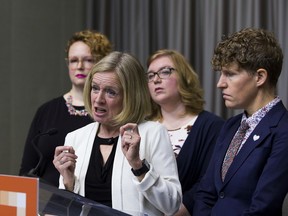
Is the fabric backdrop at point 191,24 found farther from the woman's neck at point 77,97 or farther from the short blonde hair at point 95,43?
the woman's neck at point 77,97

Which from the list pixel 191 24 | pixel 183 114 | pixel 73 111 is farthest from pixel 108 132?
pixel 191 24

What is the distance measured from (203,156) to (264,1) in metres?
1.26

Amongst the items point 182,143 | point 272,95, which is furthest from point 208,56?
point 272,95

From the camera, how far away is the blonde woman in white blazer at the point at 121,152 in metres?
2.16

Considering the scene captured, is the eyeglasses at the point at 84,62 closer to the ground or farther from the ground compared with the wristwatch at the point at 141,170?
farther from the ground

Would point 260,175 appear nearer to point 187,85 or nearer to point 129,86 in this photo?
point 129,86

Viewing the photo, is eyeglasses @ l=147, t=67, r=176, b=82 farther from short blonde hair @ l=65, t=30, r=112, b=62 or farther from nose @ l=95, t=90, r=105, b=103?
nose @ l=95, t=90, r=105, b=103

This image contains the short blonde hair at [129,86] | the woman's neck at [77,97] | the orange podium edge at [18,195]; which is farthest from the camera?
the woman's neck at [77,97]

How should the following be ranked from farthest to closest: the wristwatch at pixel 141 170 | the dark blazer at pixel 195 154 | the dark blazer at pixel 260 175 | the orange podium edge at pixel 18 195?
the dark blazer at pixel 195 154
the wristwatch at pixel 141 170
the dark blazer at pixel 260 175
the orange podium edge at pixel 18 195

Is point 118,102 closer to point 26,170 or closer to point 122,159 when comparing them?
point 122,159

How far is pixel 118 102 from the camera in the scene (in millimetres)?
2383

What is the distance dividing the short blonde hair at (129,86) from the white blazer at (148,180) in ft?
0.21

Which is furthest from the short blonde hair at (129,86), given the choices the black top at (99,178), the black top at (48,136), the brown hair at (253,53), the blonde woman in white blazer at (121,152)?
the black top at (48,136)

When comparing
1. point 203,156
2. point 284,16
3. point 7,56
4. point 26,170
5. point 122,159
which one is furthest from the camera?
point 7,56
